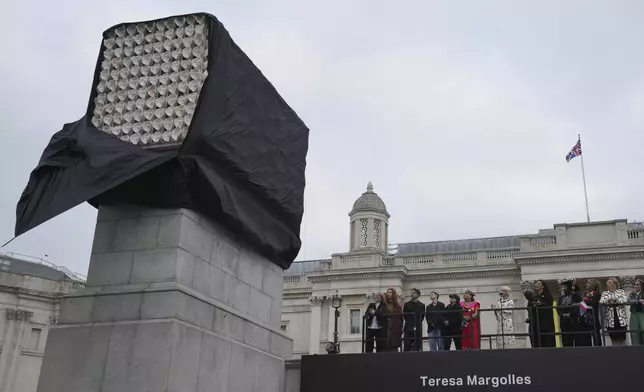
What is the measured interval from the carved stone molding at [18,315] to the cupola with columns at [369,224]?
28488mm

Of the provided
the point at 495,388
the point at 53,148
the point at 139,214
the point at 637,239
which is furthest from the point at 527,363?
the point at 637,239

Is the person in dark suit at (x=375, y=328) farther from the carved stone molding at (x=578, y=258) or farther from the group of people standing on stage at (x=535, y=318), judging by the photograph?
the carved stone molding at (x=578, y=258)

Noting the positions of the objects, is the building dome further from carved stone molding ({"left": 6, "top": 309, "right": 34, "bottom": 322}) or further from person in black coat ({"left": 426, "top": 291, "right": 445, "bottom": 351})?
person in black coat ({"left": 426, "top": 291, "right": 445, "bottom": 351})

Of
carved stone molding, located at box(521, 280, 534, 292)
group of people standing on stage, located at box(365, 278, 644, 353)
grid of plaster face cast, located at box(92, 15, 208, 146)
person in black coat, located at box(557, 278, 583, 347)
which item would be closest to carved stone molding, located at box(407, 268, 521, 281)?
carved stone molding, located at box(521, 280, 534, 292)

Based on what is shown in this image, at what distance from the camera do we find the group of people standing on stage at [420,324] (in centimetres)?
1231

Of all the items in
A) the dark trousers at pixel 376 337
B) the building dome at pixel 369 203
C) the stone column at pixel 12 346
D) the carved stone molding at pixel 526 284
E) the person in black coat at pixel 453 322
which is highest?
the building dome at pixel 369 203

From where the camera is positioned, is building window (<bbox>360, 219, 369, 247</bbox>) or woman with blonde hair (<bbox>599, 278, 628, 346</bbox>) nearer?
woman with blonde hair (<bbox>599, 278, 628, 346</bbox>)

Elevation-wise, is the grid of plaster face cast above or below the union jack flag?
below

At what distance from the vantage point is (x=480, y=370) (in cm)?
1055

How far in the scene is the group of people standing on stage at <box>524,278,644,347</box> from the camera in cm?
1131

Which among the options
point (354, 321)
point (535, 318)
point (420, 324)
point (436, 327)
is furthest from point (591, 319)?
point (354, 321)

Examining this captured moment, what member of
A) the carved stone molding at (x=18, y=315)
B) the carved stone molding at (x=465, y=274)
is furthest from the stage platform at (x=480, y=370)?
the carved stone molding at (x=18, y=315)

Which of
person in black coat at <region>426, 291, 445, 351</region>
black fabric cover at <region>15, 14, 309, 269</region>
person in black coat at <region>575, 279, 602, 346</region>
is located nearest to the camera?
black fabric cover at <region>15, 14, 309, 269</region>

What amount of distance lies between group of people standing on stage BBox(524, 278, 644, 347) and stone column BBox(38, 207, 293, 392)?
203 inches
